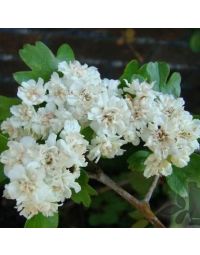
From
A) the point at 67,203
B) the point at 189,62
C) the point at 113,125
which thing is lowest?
the point at 67,203

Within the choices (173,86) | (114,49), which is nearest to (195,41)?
(114,49)

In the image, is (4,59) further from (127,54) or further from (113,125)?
(113,125)

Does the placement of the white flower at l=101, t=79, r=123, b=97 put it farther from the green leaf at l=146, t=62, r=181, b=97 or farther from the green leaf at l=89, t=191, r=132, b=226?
the green leaf at l=89, t=191, r=132, b=226

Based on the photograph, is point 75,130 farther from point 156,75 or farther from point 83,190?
point 156,75

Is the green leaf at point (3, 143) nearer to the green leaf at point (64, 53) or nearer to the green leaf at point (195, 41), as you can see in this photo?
the green leaf at point (64, 53)

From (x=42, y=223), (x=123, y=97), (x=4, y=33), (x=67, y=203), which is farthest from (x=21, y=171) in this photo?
(x=4, y=33)

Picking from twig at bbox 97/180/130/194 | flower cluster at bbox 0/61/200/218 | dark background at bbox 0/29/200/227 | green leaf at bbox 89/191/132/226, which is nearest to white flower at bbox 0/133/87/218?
flower cluster at bbox 0/61/200/218

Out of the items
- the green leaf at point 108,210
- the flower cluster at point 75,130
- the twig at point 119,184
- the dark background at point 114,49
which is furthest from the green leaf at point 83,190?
the dark background at point 114,49
